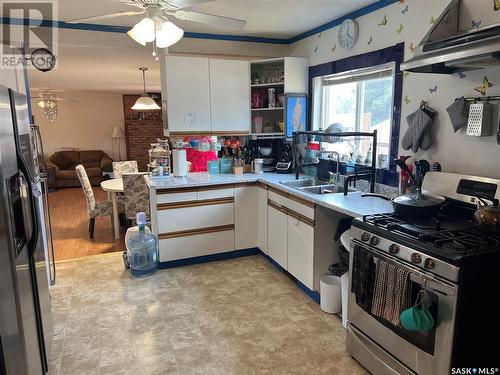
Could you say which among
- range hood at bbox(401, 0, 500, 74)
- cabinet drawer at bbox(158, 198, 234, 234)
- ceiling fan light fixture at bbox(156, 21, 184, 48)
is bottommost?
cabinet drawer at bbox(158, 198, 234, 234)

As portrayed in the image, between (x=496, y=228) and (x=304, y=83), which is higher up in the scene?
(x=304, y=83)

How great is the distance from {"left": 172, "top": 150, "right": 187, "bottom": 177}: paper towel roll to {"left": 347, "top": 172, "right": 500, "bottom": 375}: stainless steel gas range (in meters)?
2.11

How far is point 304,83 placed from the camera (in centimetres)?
386

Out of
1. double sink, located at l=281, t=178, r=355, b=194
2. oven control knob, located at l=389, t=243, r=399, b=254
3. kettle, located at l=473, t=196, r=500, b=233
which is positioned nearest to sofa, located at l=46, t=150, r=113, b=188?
double sink, located at l=281, t=178, r=355, b=194

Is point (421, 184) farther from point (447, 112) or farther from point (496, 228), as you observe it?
point (496, 228)

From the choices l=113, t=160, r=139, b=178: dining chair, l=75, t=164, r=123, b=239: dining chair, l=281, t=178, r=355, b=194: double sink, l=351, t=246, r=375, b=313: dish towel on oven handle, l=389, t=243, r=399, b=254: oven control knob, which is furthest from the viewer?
l=113, t=160, r=139, b=178: dining chair

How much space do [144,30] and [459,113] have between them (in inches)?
77.1

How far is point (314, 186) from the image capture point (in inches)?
126

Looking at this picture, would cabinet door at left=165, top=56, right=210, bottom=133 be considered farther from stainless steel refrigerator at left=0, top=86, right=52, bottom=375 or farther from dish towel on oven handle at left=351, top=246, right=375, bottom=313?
dish towel on oven handle at left=351, top=246, right=375, bottom=313

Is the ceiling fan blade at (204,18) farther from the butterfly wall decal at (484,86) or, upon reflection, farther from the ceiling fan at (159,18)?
the butterfly wall decal at (484,86)

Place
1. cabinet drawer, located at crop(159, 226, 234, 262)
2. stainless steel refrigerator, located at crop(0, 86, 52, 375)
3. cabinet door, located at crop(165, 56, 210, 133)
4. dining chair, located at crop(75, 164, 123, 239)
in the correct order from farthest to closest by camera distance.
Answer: dining chair, located at crop(75, 164, 123, 239) < cabinet door, located at crop(165, 56, 210, 133) < cabinet drawer, located at crop(159, 226, 234, 262) < stainless steel refrigerator, located at crop(0, 86, 52, 375)

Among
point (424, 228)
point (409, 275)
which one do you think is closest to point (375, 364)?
point (409, 275)

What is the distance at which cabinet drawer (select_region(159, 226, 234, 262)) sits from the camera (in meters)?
3.44

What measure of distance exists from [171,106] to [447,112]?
2.42 m
